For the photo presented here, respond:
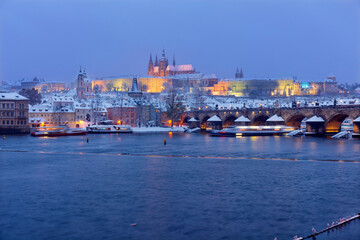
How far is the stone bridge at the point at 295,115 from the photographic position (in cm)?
7828

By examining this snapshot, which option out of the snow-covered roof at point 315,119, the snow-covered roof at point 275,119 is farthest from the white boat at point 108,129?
the snow-covered roof at point 315,119

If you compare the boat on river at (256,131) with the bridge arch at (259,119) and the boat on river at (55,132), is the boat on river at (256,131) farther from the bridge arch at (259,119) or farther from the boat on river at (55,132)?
the boat on river at (55,132)

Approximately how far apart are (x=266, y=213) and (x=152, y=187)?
883cm

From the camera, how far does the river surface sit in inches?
739

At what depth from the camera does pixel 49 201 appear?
24078 mm

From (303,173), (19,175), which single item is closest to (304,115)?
(303,173)

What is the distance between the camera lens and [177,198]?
80.9 ft

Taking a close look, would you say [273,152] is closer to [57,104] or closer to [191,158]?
[191,158]

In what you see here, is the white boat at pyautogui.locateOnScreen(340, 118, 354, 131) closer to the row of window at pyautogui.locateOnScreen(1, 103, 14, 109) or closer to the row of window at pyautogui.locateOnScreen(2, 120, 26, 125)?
the row of window at pyautogui.locateOnScreen(2, 120, 26, 125)

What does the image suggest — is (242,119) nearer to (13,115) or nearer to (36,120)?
(13,115)

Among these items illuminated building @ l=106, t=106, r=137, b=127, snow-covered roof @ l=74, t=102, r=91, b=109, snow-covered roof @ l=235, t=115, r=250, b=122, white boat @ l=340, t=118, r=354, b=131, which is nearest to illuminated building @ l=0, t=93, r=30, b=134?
snow-covered roof @ l=74, t=102, r=91, b=109

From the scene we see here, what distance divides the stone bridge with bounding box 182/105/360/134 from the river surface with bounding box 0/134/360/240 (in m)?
38.6

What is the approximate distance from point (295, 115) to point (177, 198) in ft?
232

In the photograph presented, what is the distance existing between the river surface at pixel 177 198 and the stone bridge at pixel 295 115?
38554 millimetres
